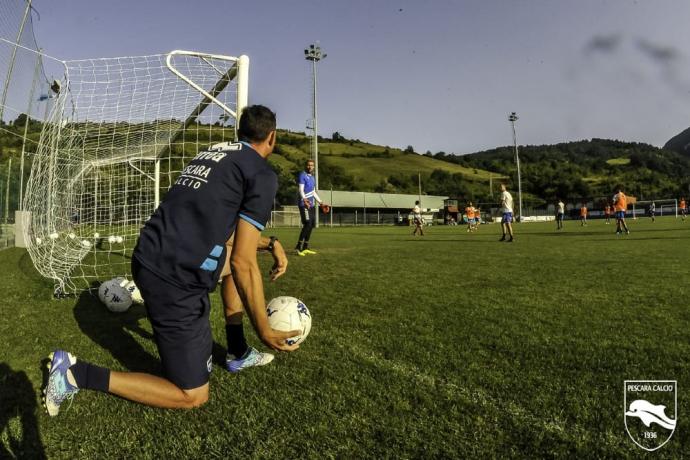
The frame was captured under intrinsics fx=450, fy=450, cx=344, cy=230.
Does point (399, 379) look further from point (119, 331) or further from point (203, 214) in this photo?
point (119, 331)

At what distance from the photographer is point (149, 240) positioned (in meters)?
2.51

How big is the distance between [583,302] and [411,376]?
299 cm

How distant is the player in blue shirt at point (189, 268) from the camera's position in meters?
2.45

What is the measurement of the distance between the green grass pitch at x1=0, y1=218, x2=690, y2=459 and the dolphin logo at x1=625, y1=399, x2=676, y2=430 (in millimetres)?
52

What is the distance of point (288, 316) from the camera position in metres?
3.49

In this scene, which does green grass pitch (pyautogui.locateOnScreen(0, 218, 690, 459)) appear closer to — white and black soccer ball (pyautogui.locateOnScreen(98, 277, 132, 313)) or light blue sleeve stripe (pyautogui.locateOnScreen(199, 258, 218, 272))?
white and black soccer ball (pyautogui.locateOnScreen(98, 277, 132, 313))

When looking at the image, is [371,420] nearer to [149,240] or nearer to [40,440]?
[149,240]

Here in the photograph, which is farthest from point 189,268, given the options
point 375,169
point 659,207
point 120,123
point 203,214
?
point 375,169

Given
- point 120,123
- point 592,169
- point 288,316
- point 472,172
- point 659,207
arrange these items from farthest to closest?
point 592,169
point 472,172
point 659,207
point 120,123
point 288,316

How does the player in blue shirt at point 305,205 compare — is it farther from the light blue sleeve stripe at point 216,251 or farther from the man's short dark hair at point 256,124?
the light blue sleeve stripe at point 216,251

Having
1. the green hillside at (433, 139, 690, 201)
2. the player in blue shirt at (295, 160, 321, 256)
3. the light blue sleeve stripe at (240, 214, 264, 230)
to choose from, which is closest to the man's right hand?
the light blue sleeve stripe at (240, 214, 264, 230)

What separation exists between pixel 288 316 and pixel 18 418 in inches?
68.9

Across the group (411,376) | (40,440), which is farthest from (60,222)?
(411,376)

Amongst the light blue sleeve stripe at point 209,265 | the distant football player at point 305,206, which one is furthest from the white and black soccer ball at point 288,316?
the distant football player at point 305,206
